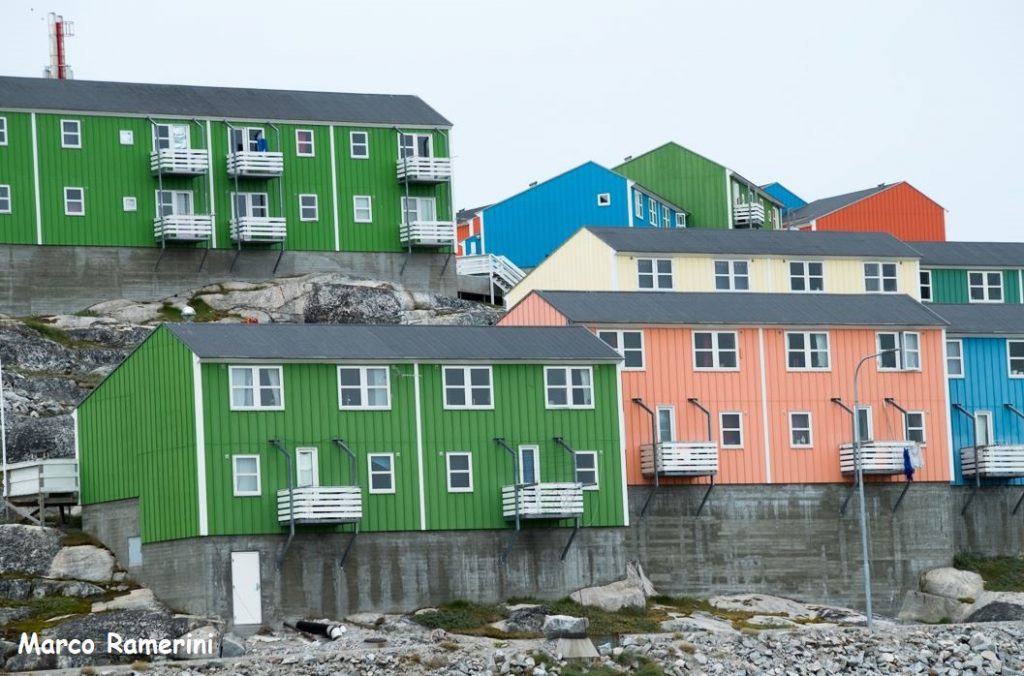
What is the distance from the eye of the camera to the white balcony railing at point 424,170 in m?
98.8

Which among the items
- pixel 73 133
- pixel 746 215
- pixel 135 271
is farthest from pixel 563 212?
pixel 73 133

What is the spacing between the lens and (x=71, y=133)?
92.9 m

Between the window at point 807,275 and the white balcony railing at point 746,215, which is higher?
the white balcony railing at point 746,215

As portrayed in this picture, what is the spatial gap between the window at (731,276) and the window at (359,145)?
17.8m

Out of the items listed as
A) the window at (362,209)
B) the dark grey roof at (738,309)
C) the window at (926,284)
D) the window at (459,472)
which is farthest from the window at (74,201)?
the window at (926,284)

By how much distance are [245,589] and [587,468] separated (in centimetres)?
1227

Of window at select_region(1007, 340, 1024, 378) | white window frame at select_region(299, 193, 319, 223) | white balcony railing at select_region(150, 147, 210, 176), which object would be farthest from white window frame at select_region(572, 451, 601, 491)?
white balcony railing at select_region(150, 147, 210, 176)

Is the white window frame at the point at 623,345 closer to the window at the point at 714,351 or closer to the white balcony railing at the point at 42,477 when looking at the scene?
the window at the point at 714,351

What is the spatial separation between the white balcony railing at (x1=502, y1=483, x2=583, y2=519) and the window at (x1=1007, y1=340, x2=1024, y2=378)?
72.4 ft

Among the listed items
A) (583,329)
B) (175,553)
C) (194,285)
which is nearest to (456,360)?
(583,329)

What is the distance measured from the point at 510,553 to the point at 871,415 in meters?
16.2

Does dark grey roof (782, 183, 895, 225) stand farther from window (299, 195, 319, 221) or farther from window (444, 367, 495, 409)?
window (444, 367, 495, 409)

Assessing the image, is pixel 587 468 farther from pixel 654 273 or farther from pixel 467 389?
pixel 654 273

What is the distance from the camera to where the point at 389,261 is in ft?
322
